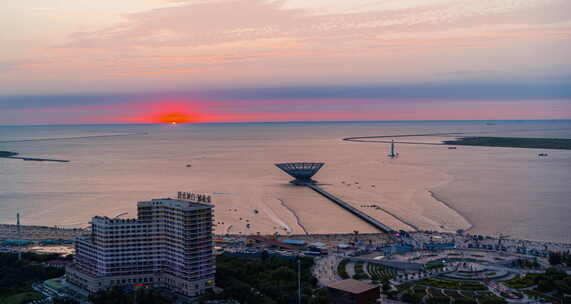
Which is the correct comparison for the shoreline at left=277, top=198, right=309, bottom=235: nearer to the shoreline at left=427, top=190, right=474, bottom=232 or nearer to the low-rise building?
the shoreline at left=427, top=190, right=474, bottom=232

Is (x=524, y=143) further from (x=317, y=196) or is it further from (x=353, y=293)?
(x=353, y=293)

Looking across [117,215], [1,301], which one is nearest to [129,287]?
[1,301]

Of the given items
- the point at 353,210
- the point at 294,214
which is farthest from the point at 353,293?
the point at 353,210

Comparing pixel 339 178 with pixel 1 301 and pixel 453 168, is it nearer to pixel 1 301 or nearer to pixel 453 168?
pixel 453 168

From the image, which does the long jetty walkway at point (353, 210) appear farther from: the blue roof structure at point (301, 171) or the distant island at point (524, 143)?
the distant island at point (524, 143)

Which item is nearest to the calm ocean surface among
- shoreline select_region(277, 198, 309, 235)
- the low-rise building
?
shoreline select_region(277, 198, 309, 235)

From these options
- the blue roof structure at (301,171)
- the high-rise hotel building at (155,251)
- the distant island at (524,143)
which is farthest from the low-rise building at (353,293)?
the distant island at (524,143)

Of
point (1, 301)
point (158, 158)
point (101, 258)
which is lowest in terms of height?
point (1, 301)
